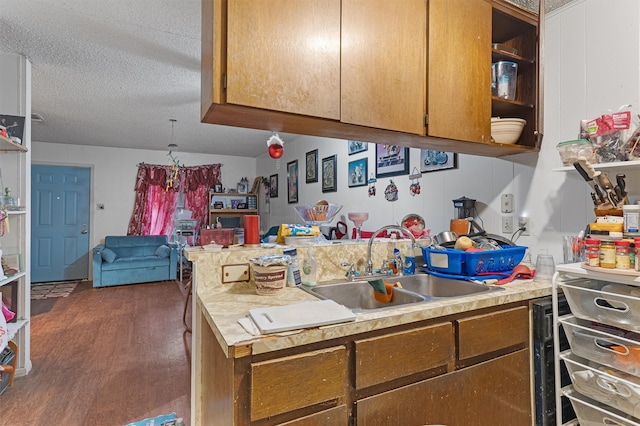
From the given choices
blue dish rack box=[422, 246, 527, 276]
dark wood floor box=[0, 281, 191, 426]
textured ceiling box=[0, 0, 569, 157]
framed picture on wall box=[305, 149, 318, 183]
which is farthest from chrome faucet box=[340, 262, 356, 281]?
framed picture on wall box=[305, 149, 318, 183]

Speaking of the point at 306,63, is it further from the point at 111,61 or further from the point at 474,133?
the point at 111,61

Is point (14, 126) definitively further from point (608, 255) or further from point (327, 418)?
point (608, 255)

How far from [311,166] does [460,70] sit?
3140mm

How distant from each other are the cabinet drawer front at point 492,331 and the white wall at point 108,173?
6.38 m

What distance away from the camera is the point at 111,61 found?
107 inches

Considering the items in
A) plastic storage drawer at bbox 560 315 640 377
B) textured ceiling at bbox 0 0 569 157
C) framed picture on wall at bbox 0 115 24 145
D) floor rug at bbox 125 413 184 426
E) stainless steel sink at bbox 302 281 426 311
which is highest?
textured ceiling at bbox 0 0 569 157

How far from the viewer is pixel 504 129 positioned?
5.66 feet

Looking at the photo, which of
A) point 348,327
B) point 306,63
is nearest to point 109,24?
point 306,63

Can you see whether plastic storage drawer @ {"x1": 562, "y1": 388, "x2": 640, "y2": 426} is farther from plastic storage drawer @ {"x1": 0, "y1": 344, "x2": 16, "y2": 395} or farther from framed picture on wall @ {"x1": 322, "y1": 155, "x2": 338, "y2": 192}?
plastic storage drawer @ {"x1": 0, "y1": 344, "x2": 16, "y2": 395}

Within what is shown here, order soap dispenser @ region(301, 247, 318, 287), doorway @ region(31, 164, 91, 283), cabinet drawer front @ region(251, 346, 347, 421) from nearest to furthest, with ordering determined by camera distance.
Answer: cabinet drawer front @ region(251, 346, 347, 421) → soap dispenser @ region(301, 247, 318, 287) → doorway @ region(31, 164, 91, 283)

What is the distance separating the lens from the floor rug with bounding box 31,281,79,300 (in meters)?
4.63

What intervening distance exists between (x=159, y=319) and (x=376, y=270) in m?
2.92

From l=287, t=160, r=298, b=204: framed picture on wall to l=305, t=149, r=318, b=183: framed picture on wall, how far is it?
0.43m

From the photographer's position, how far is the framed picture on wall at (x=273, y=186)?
603 cm
